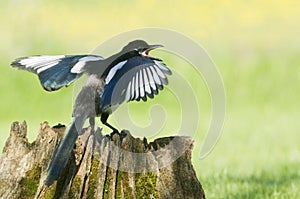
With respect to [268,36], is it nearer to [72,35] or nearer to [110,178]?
[72,35]

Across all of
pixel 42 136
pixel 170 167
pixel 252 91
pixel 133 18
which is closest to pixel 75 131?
pixel 42 136

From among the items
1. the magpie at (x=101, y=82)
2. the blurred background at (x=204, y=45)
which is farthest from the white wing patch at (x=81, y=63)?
the blurred background at (x=204, y=45)

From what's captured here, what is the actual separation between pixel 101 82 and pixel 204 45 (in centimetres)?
895

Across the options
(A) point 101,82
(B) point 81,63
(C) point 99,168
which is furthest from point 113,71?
(C) point 99,168

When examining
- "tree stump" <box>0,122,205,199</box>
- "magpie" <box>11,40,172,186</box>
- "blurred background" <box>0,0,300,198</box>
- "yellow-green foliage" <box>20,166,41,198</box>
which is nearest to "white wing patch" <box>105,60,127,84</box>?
"magpie" <box>11,40,172,186</box>

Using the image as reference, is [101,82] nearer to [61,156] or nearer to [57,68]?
[57,68]

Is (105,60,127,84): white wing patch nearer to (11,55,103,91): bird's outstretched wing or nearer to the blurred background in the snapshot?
(11,55,103,91): bird's outstretched wing

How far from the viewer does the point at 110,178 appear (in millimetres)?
4004

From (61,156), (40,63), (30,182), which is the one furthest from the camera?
(40,63)

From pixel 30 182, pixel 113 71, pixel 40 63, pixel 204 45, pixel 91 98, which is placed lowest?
pixel 30 182

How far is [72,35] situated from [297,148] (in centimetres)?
556

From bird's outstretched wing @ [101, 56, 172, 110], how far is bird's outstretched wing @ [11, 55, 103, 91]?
0.63 feet

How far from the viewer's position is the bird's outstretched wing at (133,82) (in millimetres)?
3926

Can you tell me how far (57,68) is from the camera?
4152 millimetres
